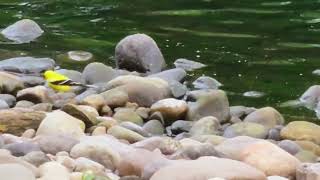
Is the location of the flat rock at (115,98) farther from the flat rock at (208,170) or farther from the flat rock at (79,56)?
the flat rock at (208,170)

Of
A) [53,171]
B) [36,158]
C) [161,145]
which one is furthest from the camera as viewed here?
[161,145]

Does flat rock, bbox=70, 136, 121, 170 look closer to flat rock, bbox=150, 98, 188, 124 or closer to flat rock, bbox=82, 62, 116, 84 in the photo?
flat rock, bbox=150, 98, 188, 124

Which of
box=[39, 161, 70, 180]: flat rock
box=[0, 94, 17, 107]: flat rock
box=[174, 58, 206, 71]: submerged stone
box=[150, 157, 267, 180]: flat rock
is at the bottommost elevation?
box=[174, 58, 206, 71]: submerged stone

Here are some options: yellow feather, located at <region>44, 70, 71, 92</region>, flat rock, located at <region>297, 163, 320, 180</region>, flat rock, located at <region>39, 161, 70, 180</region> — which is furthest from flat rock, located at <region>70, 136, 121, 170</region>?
yellow feather, located at <region>44, 70, 71, 92</region>

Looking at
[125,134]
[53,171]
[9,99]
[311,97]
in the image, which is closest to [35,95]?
[9,99]

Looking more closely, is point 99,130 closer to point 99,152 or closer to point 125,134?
point 125,134

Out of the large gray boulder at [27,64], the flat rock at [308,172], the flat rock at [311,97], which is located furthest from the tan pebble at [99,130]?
the large gray boulder at [27,64]

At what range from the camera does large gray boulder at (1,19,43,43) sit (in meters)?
8.89

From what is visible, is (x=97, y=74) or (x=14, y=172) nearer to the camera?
(x=14, y=172)

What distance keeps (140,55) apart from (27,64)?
3.35 ft

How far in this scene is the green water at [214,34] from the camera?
7051 mm

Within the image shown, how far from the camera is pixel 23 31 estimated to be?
9.02 metres

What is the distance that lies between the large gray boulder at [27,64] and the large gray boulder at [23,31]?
125cm

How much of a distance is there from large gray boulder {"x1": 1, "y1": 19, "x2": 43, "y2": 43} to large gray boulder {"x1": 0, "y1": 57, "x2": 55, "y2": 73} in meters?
1.25
